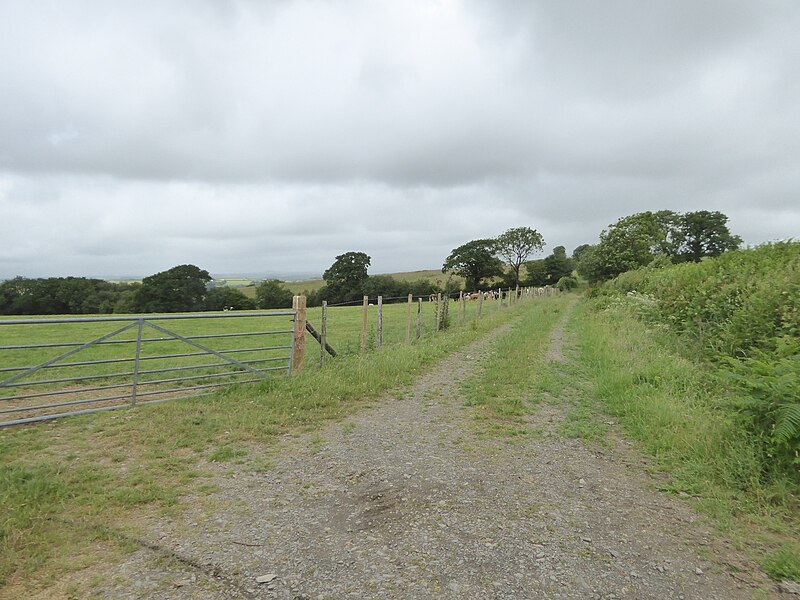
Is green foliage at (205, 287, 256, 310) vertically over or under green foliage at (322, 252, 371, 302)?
under

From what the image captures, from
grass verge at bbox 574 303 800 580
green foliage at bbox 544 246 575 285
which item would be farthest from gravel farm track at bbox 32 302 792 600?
green foliage at bbox 544 246 575 285

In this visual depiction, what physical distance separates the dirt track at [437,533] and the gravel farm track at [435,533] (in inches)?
0.5

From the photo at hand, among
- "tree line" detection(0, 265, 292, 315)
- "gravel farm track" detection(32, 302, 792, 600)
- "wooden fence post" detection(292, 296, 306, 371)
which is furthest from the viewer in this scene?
"tree line" detection(0, 265, 292, 315)

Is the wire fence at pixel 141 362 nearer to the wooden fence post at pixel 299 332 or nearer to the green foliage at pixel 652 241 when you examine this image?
the wooden fence post at pixel 299 332

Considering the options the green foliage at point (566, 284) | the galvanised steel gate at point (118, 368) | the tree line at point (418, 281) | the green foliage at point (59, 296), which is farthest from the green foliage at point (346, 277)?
the galvanised steel gate at point (118, 368)

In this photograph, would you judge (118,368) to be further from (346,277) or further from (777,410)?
(346,277)

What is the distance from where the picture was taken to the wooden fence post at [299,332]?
9.02 m

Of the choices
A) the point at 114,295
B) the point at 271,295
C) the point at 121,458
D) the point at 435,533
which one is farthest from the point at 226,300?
the point at 435,533

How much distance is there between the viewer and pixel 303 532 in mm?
3438

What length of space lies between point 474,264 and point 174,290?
179 feet

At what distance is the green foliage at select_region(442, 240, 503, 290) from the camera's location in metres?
80.9

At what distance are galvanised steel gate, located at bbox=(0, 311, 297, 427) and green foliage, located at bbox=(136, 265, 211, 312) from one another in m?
31.3

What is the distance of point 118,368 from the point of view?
11.2 meters

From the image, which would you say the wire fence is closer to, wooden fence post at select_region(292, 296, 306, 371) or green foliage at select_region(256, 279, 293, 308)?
wooden fence post at select_region(292, 296, 306, 371)
